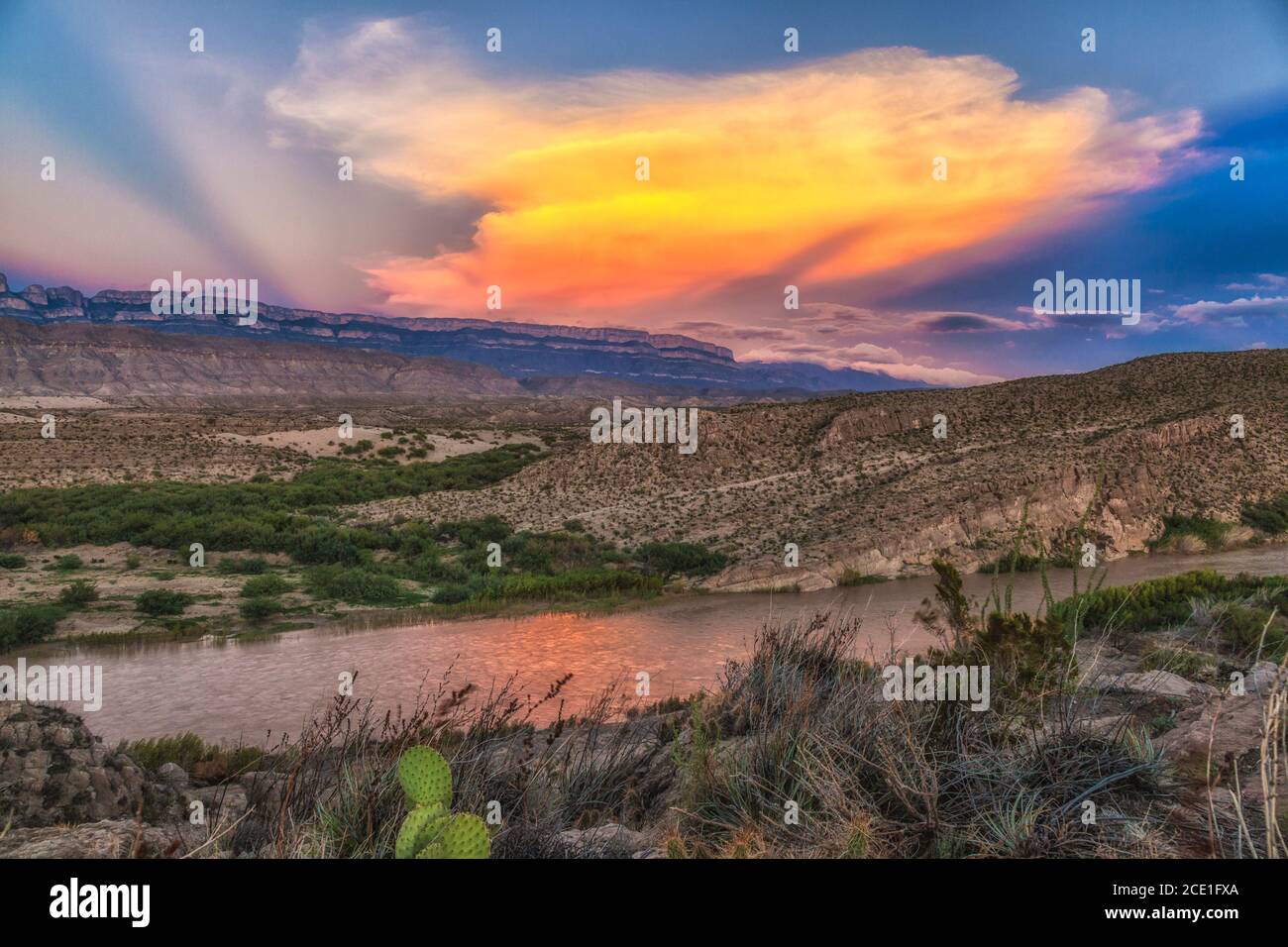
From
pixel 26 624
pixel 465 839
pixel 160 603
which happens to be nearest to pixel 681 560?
pixel 160 603

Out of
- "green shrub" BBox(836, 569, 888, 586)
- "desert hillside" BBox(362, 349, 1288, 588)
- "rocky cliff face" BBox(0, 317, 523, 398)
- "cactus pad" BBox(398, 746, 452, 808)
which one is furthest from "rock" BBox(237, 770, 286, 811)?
"rocky cliff face" BBox(0, 317, 523, 398)

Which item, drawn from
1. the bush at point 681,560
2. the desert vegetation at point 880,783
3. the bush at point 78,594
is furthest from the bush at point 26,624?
the bush at point 681,560

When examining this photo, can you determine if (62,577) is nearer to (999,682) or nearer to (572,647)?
(572,647)

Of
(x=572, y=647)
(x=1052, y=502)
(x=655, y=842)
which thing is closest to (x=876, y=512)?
(x=1052, y=502)

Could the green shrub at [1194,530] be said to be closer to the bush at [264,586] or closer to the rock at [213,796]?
the bush at [264,586]

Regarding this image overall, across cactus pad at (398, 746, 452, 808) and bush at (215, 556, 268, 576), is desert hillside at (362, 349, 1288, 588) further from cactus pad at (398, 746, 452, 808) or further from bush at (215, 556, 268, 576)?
cactus pad at (398, 746, 452, 808)
